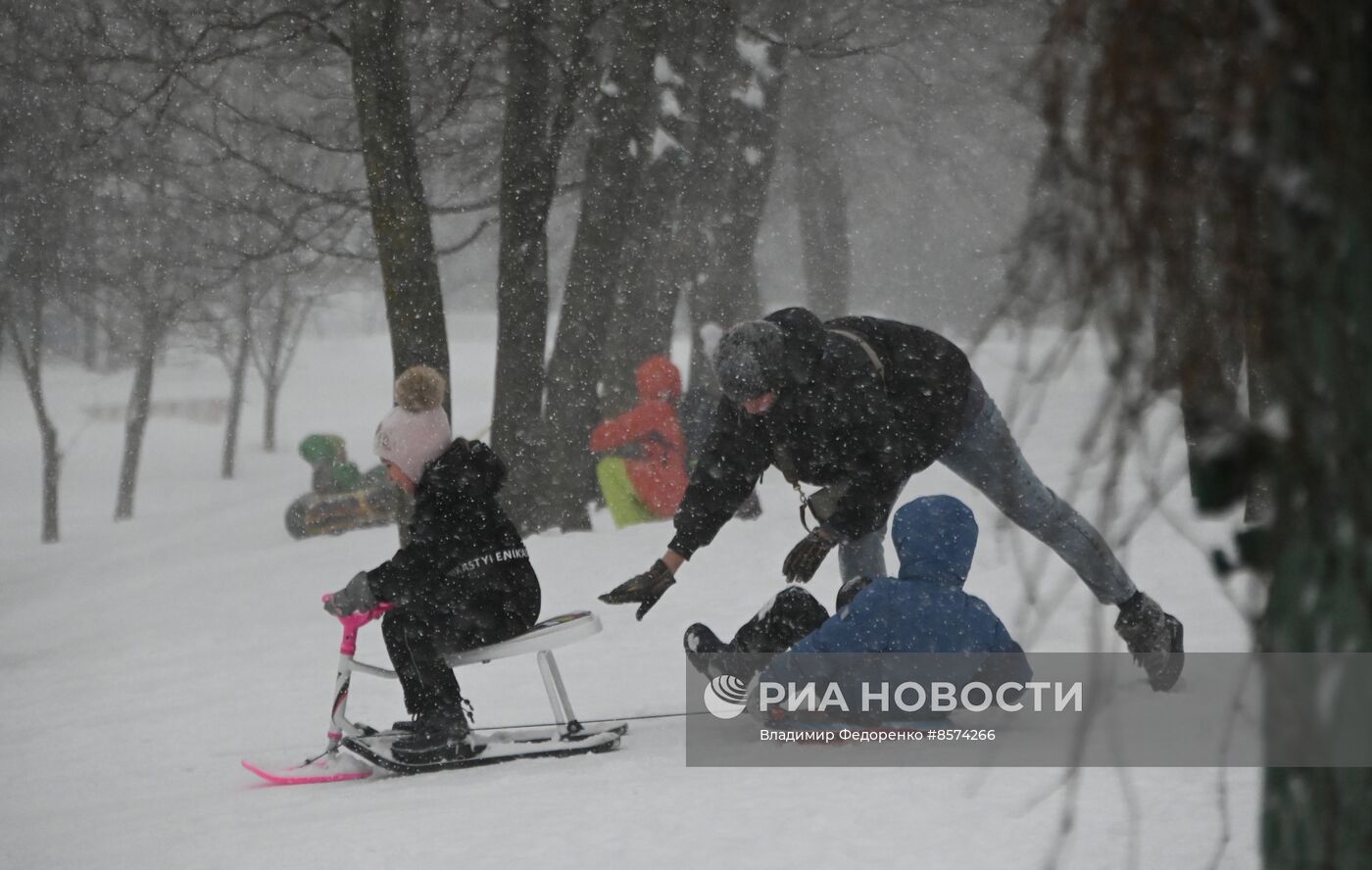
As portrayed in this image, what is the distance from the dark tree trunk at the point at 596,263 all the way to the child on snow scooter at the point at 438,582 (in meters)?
5.30

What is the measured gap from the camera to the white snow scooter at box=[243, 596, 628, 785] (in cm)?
497

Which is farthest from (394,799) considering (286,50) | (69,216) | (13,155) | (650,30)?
(69,216)

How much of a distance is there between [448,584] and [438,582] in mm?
45

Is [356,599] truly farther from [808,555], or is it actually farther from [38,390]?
[38,390]

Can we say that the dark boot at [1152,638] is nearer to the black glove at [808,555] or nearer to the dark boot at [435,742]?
the black glove at [808,555]

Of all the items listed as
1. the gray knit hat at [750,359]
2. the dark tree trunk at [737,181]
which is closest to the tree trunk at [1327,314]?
the gray knit hat at [750,359]

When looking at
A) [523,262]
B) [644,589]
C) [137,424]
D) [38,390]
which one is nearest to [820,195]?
[137,424]

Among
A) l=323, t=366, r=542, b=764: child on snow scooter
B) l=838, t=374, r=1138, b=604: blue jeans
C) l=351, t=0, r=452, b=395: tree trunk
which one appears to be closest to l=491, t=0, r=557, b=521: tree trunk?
l=351, t=0, r=452, b=395: tree trunk

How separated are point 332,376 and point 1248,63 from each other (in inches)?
1456

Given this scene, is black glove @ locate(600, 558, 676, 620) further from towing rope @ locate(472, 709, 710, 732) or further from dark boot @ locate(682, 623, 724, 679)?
towing rope @ locate(472, 709, 710, 732)

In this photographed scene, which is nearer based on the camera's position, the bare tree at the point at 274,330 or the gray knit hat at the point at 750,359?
the gray knit hat at the point at 750,359

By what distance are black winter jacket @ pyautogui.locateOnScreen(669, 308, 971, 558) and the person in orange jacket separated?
547 cm

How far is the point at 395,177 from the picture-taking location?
9.02 meters

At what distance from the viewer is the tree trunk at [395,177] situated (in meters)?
8.91
